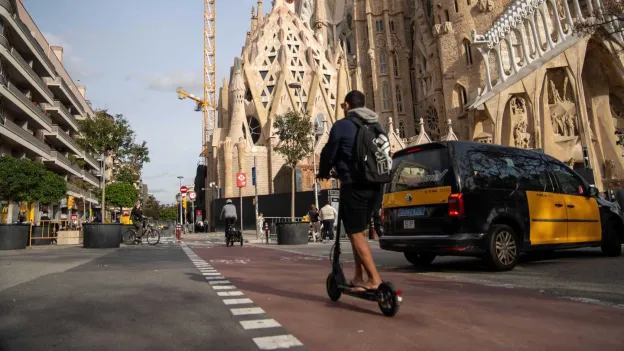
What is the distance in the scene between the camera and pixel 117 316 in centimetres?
367

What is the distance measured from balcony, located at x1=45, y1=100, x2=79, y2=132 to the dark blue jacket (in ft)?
146

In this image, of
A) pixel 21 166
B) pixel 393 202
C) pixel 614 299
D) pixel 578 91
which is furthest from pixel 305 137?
pixel 578 91

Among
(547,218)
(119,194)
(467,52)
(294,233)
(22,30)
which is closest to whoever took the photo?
(547,218)

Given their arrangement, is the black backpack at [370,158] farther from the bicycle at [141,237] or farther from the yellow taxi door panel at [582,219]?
the bicycle at [141,237]

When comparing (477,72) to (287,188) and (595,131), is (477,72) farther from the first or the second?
(287,188)

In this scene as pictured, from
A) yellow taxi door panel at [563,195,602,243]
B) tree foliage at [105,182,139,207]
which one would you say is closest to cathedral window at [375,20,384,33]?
tree foliage at [105,182,139,207]

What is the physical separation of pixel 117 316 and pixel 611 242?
29.4 ft

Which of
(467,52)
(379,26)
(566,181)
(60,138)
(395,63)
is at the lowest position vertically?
(566,181)

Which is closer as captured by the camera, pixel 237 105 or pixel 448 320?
pixel 448 320

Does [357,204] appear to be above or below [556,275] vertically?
above

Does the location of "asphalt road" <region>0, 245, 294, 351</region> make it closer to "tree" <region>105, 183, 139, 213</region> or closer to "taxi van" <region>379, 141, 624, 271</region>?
"taxi van" <region>379, 141, 624, 271</region>

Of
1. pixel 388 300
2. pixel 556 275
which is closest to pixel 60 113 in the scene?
pixel 556 275

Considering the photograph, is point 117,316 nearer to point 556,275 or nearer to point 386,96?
point 556,275

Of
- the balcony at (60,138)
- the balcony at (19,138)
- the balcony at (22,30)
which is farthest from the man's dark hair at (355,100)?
the balcony at (60,138)
